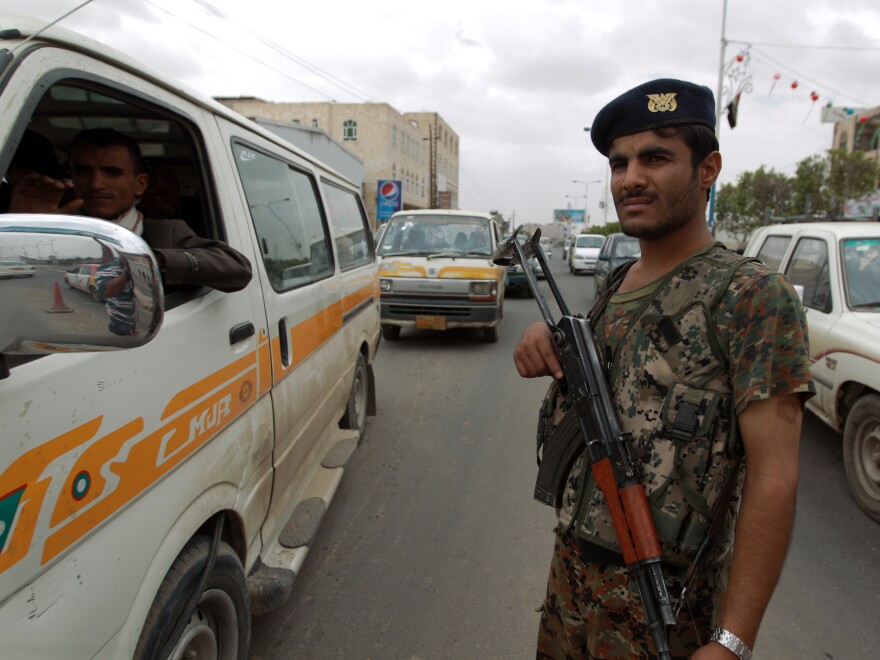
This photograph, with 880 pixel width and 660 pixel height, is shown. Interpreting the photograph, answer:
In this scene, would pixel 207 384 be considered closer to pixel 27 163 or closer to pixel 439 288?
pixel 27 163

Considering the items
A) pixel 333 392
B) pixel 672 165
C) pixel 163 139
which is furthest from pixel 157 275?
pixel 333 392

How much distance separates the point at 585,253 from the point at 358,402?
19146 millimetres

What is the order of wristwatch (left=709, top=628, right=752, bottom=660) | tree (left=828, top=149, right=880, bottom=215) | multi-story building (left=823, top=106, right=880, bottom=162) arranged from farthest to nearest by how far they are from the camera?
1. multi-story building (left=823, top=106, right=880, bottom=162)
2. tree (left=828, top=149, right=880, bottom=215)
3. wristwatch (left=709, top=628, right=752, bottom=660)

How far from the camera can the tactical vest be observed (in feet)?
4.05

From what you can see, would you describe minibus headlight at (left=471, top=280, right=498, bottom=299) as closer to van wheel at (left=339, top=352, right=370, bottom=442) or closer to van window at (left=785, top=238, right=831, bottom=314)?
van wheel at (left=339, top=352, right=370, bottom=442)

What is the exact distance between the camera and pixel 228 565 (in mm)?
1839

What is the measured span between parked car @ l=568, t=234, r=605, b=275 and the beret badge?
2087 cm

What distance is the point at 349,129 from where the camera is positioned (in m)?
44.9

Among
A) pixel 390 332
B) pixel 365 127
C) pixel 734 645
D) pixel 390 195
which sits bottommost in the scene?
pixel 390 332

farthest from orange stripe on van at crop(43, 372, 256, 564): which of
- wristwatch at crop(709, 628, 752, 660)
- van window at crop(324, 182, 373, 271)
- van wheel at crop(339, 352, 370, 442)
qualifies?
van wheel at crop(339, 352, 370, 442)

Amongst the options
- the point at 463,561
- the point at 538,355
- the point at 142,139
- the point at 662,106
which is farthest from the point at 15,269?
the point at 463,561

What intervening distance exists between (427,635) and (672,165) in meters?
2.16

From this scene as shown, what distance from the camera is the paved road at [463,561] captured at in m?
2.48

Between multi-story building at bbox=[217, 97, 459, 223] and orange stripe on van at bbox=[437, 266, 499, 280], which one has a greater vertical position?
multi-story building at bbox=[217, 97, 459, 223]
